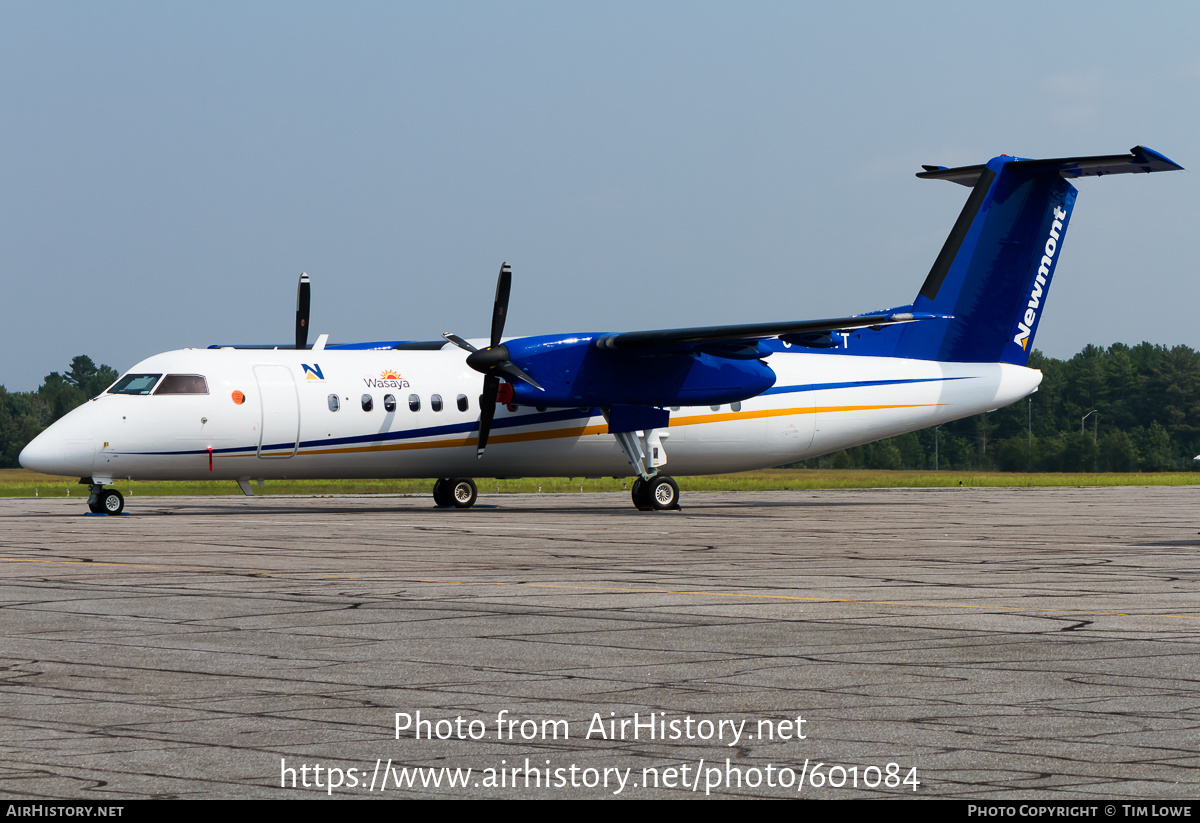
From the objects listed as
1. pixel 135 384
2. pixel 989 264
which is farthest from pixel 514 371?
pixel 989 264

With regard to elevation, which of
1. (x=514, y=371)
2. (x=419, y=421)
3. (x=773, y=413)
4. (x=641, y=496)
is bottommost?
(x=641, y=496)

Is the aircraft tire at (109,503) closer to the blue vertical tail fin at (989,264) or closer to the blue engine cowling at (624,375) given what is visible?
the blue engine cowling at (624,375)

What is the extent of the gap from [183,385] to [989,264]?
804 inches

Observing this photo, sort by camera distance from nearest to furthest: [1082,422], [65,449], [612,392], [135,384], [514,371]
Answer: [65,449]
[135,384]
[514,371]
[612,392]
[1082,422]

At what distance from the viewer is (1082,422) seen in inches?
5197

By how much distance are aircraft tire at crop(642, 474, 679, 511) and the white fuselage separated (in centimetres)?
110

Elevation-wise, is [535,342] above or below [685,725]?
above

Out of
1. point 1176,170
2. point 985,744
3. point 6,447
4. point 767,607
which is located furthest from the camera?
point 6,447

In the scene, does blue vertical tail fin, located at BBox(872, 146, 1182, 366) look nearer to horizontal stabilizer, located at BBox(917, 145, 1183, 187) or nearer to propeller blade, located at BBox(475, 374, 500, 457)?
horizontal stabilizer, located at BBox(917, 145, 1183, 187)

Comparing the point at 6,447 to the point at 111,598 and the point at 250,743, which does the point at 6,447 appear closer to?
the point at 111,598

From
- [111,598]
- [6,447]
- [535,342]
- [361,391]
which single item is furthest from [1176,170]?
[6,447]

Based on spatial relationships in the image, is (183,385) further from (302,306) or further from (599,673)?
(599,673)

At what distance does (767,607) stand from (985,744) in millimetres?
5875

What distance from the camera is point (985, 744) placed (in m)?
6.98
